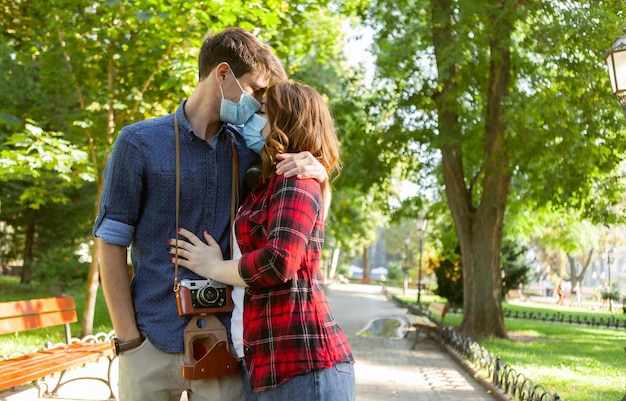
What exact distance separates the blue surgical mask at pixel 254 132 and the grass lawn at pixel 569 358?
25.0 ft

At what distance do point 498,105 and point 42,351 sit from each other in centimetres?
1143

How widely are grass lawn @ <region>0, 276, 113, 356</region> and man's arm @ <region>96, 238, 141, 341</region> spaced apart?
7.54 meters

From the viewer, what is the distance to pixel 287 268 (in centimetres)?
223

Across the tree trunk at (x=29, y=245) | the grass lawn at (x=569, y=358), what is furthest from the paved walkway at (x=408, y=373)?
the tree trunk at (x=29, y=245)

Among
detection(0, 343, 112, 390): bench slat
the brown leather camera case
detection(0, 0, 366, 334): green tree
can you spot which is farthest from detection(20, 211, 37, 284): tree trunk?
the brown leather camera case

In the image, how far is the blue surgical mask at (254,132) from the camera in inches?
101

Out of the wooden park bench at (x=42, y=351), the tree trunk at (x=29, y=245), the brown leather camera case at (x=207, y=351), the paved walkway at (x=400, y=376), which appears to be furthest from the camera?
the tree trunk at (x=29, y=245)

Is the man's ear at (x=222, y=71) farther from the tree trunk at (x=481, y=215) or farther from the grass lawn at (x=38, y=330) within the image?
the tree trunk at (x=481, y=215)

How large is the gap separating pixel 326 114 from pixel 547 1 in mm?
12126

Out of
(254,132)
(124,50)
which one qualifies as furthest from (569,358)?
(254,132)

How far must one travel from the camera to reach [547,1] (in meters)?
13.4

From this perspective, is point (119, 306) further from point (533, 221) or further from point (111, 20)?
point (533, 221)

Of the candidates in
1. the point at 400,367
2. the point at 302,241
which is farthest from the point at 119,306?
the point at 400,367

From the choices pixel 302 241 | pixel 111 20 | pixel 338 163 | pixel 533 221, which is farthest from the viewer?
pixel 533 221
